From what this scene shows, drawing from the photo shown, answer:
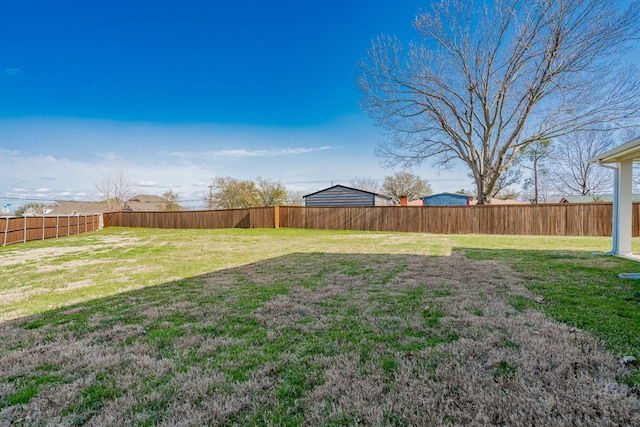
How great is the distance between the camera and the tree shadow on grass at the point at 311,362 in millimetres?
1348

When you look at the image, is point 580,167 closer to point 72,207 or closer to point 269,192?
point 269,192

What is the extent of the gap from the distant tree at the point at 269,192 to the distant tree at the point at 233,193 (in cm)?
42

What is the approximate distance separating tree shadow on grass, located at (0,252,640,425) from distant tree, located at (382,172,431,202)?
1174 inches

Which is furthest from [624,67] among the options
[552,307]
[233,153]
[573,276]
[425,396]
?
[233,153]

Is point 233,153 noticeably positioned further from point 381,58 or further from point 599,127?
point 599,127

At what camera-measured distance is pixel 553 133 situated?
41.0ft

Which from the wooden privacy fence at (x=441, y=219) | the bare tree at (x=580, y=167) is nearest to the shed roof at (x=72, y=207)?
the wooden privacy fence at (x=441, y=219)

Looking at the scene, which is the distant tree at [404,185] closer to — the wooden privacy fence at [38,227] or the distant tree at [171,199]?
the distant tree at [171,199]

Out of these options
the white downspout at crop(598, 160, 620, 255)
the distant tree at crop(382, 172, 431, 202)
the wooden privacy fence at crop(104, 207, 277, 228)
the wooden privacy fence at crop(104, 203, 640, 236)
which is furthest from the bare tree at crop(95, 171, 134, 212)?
the white downspout at crop(598, 160, 620, 255)

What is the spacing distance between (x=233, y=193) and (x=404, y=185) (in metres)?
18.6

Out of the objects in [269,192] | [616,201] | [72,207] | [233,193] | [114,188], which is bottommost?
[616,201]

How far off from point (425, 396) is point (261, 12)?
12.3 metres

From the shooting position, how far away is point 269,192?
28562mm

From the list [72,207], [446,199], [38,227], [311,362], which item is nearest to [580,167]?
[446,199]
